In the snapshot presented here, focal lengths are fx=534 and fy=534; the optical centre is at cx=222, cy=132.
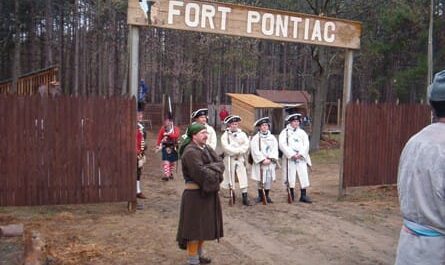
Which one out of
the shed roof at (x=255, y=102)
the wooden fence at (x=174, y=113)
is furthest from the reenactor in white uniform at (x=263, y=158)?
the wooden fence at (x=174, y=113)

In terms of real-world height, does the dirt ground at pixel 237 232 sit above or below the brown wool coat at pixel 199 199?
below

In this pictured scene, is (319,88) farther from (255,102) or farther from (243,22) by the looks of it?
(243,22)

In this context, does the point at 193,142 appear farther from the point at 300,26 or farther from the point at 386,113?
the point at 386,113

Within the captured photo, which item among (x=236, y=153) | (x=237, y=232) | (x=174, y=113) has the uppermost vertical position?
(x=174, y=113)

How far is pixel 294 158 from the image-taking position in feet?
34.1

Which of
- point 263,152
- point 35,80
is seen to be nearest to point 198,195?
point 263,152

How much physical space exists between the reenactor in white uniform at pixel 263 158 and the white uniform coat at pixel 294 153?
0.83ft

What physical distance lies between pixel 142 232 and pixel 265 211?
2.55 metres

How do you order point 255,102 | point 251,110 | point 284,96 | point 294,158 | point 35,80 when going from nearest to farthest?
point 294,158 → point 35,80 → point 251,110 → point 255,102 → point 284,96

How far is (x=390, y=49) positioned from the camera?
1097 inches

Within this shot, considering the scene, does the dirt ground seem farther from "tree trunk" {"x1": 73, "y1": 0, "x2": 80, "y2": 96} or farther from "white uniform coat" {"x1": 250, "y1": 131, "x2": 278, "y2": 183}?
"tree trunk" {"x1": 73, "y1": 0, "x2": 80, "y2": 96}

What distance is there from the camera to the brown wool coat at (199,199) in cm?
586

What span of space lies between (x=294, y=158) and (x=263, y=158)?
667 millimetres

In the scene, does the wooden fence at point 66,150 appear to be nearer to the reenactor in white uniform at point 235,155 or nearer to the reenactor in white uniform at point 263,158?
the reenactor in white uniform at point 235,155
